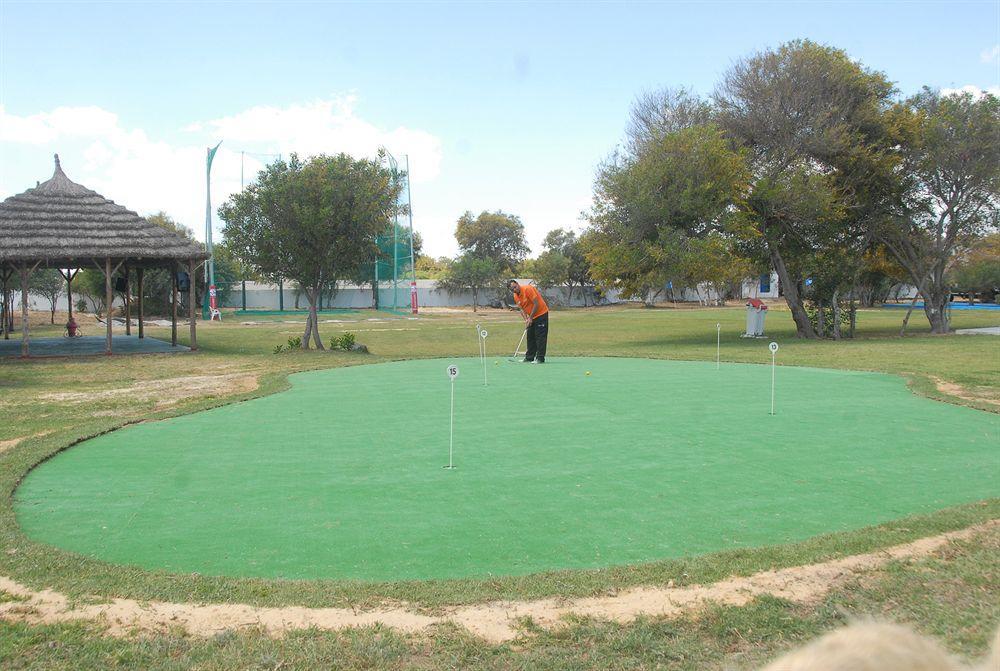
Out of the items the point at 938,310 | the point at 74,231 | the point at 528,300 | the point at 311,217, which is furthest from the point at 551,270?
the point at 528,300

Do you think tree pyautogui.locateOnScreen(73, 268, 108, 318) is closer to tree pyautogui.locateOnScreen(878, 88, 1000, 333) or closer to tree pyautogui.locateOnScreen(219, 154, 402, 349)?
tree pyautogui.locateOnScreen(219, 154, 402, 349)

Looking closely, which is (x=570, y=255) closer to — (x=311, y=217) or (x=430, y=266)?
(x=430, y=266)

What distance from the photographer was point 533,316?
56.0ft

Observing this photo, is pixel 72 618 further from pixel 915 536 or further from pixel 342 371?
pixel 342 371

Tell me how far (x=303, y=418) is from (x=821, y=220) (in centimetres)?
2285

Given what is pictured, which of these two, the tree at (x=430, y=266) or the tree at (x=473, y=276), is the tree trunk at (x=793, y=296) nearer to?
the tree at (x=473, y=276)

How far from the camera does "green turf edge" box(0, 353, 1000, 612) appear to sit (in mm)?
4520

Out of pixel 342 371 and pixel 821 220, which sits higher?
pixel 821 220

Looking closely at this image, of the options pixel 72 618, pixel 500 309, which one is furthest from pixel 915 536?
pixel 500 309

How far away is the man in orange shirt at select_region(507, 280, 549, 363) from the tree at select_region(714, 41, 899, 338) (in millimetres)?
13107

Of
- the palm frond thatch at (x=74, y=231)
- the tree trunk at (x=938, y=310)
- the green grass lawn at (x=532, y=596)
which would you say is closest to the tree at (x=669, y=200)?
the tree trunk at (x=938, y=310)

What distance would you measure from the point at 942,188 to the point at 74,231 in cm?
3009

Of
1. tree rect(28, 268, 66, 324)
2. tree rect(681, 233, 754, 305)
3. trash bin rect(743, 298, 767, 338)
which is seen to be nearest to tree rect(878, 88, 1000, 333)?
trash bin rect(743, 298, 767, 338)

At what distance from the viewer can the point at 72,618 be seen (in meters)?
4.27
